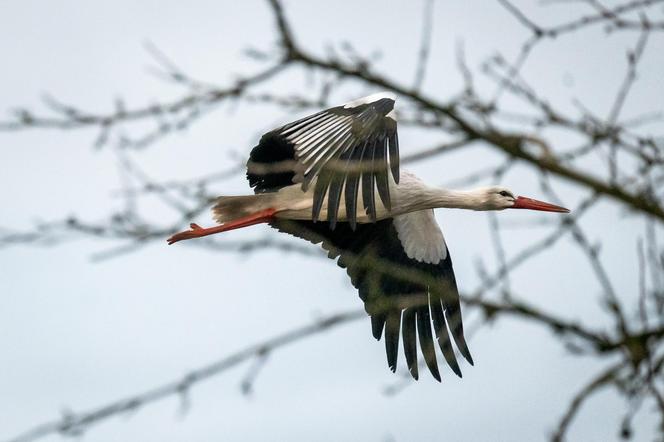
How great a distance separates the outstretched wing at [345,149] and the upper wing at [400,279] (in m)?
1.37

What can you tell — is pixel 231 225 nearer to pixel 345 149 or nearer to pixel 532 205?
pixel 345 149

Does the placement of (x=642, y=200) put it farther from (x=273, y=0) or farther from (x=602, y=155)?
(x=273, y=0)

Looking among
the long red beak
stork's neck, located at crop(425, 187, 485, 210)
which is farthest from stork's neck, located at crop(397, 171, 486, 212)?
the long red beak

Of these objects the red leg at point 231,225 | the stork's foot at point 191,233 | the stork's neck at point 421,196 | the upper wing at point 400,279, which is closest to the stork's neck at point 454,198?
the stork's neck at point 421,196

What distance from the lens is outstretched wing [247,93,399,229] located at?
6.15 meters

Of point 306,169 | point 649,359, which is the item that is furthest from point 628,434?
point 306,169

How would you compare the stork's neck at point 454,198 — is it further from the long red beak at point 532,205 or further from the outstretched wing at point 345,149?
the outstretched wing at point 345,149

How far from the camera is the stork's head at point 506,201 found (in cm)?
862

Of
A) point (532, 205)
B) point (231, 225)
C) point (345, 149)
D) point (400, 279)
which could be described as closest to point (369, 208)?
point (345, 149)

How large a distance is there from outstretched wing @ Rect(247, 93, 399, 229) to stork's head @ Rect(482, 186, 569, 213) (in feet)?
5.96

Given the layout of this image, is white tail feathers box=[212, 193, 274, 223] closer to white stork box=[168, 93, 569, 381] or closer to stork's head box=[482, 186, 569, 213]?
white stork box=[168, 93, 569, 381]

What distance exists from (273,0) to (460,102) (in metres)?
0.87

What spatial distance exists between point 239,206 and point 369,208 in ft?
6.90

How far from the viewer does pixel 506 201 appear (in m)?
8.84
